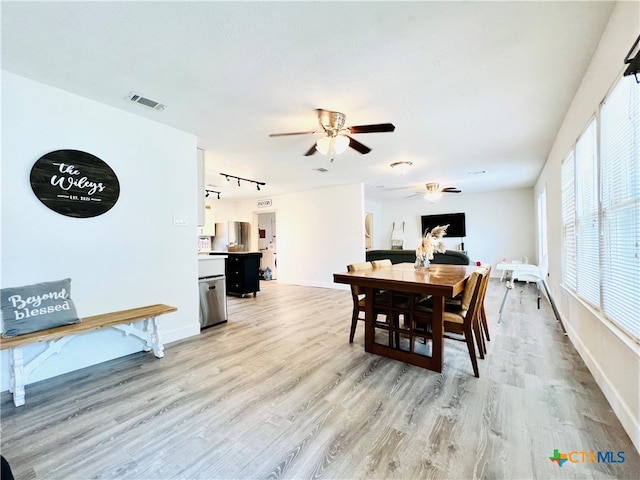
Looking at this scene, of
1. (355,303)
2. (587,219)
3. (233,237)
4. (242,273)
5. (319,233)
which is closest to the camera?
(587,219)

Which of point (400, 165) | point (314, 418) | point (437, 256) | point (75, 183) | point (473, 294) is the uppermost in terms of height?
point (400, 165)

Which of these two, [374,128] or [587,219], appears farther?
[374,128]

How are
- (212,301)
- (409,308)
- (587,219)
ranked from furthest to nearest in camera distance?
1. (212,301)
2. (409,308)
3. (587,219)

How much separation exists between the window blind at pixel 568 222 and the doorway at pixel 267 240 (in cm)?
694

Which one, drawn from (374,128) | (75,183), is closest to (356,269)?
(374,128)

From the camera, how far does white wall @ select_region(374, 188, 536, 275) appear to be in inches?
297

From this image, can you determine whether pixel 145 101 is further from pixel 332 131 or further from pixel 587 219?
pixel 587 219

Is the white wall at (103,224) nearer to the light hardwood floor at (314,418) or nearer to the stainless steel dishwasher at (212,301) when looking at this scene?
the stainless steel dishwasher at (212,301)

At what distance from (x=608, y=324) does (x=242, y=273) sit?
5.27 meters

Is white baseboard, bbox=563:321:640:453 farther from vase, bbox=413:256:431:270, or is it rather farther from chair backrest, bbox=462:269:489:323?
vase, bbox=413:256:431:270

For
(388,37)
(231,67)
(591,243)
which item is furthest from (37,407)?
(591,243)

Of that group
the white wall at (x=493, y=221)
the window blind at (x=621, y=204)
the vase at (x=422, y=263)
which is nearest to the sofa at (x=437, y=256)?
the white wall at (x=493, y=221)

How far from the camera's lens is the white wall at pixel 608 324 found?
1.50 metres

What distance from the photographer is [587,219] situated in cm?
239
